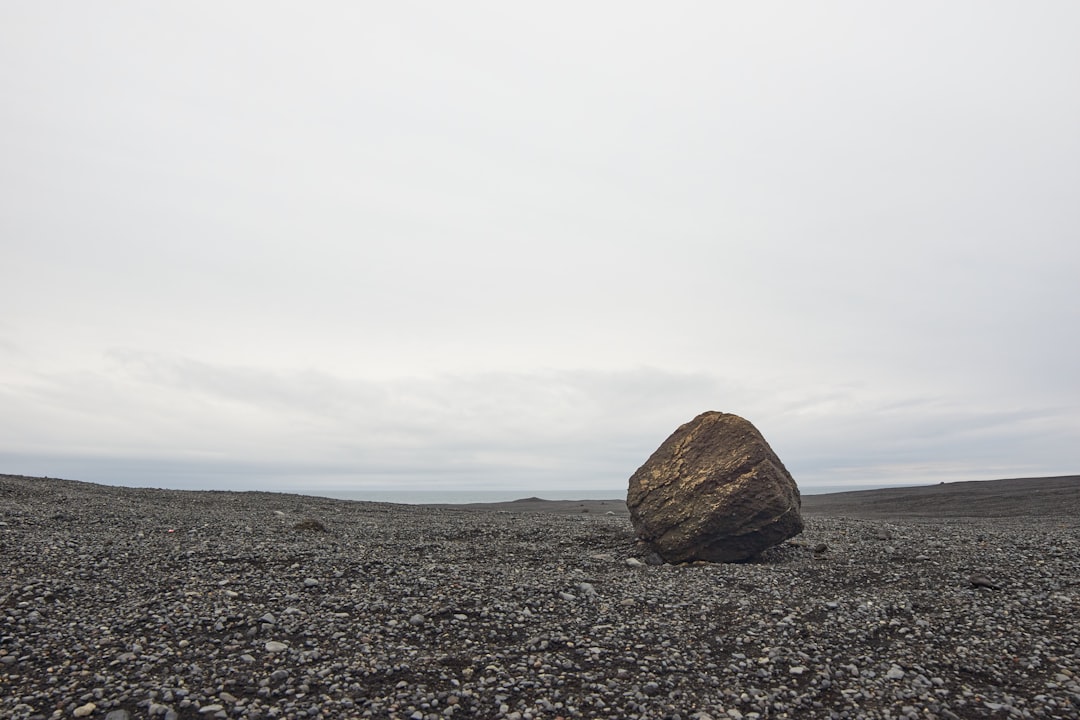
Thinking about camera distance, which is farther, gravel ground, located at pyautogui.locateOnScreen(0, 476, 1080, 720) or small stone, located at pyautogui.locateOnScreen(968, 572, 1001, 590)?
small stone, located at pyautogui.locateOnScreen(968, 572, 1001, 590)

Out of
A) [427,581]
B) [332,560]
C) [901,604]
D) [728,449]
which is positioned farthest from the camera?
[728,449]

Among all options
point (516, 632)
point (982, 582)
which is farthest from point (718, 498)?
point (516, 632)

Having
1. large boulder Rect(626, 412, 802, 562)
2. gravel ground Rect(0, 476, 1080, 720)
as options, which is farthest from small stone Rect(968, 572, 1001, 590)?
large boulder Rect(626, 412, 802, 562)

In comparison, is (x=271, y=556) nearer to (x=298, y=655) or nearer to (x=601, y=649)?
(x=298, y=655)

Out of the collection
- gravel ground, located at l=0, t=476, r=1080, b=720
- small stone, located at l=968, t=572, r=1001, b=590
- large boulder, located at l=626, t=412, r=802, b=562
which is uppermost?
large boulder, located at l=626, t=412, r=802, b=562

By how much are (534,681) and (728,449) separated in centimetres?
1047

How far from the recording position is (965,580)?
41.5ft

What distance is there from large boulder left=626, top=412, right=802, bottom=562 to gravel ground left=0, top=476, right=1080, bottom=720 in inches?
44.5

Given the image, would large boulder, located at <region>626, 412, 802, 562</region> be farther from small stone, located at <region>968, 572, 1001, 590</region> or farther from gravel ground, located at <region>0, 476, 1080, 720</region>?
small stone, located at <region>968, 572, 1001, 590</region>

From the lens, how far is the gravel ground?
7.45 m

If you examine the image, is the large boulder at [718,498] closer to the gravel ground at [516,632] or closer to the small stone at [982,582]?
the gravel ground at [516,632]

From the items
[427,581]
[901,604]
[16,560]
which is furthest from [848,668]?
[16,560]

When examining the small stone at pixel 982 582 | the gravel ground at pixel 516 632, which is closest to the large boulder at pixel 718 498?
the gravel ground at pixel 516 632

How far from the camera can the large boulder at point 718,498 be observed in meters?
16.0
